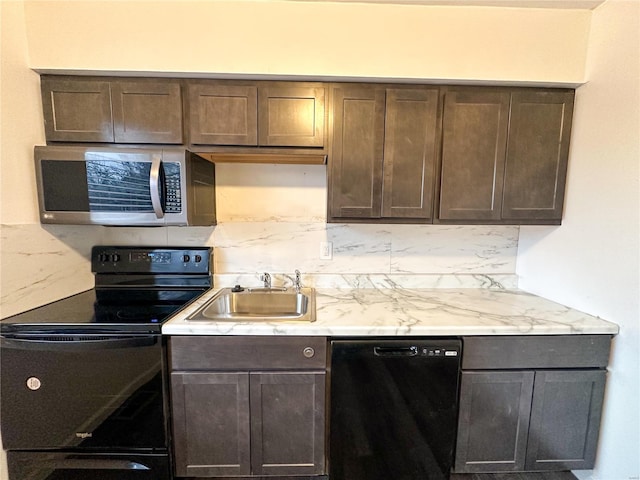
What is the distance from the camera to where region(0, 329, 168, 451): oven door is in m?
1.26

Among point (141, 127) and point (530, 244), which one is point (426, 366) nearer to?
point (530, 244)

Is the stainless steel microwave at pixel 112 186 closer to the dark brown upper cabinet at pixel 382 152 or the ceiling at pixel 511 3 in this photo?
the dark brown upper cabinet at pixel 382 152

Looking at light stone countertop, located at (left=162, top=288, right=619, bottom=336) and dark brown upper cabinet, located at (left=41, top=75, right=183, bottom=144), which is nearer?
light stone countertop, located at (left=162, top=288, right=619, bottom=336)

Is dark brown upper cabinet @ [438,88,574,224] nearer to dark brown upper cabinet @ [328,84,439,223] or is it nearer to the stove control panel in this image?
dark brown upper cabinet @ [328,84,439,223]

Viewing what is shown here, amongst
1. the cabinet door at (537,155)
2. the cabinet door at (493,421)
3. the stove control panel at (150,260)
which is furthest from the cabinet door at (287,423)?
the cabinet door at (537,155)

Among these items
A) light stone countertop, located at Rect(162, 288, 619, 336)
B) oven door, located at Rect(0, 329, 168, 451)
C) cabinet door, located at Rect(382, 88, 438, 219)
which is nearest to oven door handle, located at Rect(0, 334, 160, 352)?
oven door, located at Rect(0, 329, 168, 451)

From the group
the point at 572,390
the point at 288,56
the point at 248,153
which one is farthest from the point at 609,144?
the point at 248,153

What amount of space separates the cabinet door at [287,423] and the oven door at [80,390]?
0.46 meters

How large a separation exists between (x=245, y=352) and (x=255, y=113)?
1.23 metres

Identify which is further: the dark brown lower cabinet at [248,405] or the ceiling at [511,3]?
the ceiling at [511,3]

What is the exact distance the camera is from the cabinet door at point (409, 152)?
154cm

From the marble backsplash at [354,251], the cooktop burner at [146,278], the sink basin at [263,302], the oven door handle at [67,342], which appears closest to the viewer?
the oven door handle at [67,342]

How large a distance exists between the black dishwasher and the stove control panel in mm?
1078

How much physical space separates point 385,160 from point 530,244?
45.9 inches
